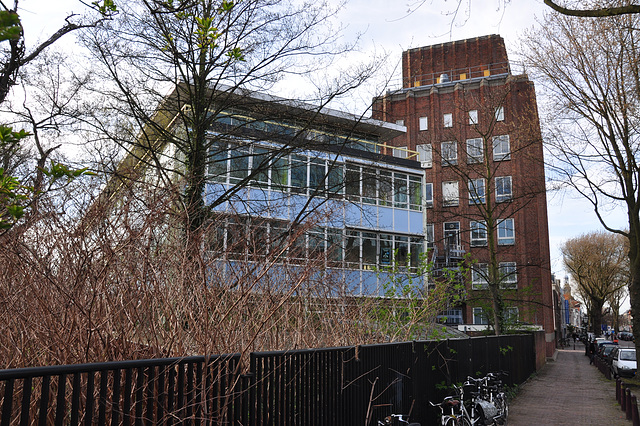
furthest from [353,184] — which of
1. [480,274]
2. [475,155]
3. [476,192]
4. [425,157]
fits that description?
[425,157]

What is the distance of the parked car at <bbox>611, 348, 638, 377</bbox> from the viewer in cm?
2492

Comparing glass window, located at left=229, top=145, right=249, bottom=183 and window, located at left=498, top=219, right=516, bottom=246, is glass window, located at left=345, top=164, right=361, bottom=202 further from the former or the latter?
window, located at left=498, top=219, right=516, bottom=246

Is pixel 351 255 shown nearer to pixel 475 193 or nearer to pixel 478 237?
pixel 475 193

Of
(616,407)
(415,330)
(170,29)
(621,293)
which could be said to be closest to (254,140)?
(170,29)

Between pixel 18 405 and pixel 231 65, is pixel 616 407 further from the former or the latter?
pixel 18 405

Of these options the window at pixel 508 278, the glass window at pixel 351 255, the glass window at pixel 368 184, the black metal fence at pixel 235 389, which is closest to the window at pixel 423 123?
the window at pixel 508 278

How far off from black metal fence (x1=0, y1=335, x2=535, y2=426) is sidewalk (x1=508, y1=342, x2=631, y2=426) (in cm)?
492

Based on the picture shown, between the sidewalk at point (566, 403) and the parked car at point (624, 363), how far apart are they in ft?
8.63

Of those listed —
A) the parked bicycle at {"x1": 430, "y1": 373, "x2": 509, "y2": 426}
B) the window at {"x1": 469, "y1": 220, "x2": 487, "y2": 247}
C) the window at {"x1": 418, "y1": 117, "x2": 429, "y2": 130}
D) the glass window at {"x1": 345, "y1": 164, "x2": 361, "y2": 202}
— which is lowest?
the parked bicycle at {"x1": 430, "y1": 373, "x2": 509, "y2": 426}

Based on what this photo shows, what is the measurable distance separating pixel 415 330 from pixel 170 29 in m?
7.39

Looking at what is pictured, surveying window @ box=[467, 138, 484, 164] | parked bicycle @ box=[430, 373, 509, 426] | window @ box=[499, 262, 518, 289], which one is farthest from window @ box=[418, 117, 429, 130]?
parked bicycle @ box=[430, 373, 509, 426]

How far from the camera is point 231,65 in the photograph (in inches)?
451

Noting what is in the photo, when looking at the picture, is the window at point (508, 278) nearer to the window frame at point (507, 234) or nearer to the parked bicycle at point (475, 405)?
the window frame at point (507, 234)

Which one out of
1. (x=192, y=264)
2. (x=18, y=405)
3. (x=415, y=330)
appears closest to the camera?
(x=18, y=405)
